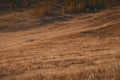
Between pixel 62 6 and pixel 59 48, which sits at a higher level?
pixel 59 48

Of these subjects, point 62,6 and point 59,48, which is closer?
point 59,48

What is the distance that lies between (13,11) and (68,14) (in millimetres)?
25848

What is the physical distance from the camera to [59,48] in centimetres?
3597

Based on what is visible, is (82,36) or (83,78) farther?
(82,36)

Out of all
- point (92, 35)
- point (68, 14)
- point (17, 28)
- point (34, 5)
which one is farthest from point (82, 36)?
point (34, 5)

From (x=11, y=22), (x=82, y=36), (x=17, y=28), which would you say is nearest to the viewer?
(x=82, y=36)

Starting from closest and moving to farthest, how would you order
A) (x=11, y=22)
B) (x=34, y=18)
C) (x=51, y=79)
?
(x=51, y=79), (x=11, y=22), (x=34, y=18)

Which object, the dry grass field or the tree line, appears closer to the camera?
the dry grass field

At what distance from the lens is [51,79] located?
37.8ft

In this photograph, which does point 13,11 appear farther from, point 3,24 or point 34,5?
point 3,24

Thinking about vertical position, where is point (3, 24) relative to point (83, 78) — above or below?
below

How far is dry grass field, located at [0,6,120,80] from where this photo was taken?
12.7 m

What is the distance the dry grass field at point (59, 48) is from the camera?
12742 millimetres

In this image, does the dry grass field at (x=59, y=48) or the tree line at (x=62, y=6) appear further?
the tree line at (x=62, y=6)
